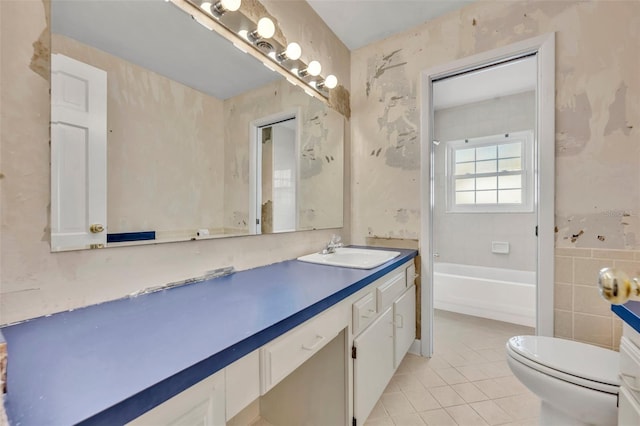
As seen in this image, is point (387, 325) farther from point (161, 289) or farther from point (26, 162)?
point (26, 162)

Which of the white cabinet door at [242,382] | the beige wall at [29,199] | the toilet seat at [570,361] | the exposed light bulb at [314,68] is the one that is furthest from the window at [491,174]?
the beige wall at [29,199]

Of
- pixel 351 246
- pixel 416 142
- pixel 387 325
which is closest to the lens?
pixel 387 325

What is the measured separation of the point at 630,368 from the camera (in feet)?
2.66

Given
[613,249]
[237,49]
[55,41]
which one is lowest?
[613,249]

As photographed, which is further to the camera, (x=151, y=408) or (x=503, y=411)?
(x=503, y=411)

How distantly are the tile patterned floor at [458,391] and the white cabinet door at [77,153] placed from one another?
1512 millimetres

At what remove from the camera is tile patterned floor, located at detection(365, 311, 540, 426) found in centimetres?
141

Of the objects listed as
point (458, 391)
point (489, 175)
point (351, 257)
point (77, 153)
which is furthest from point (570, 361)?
point (489, 175)

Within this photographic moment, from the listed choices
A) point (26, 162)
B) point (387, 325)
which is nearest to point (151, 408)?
point (26, 162)

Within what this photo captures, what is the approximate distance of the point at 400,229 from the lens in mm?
2070

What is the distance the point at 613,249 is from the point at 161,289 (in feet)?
7.04

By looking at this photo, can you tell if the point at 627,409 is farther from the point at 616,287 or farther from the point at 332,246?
the point at 332,246

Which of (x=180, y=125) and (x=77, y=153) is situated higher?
(x=180, y=125)

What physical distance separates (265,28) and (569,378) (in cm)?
202
